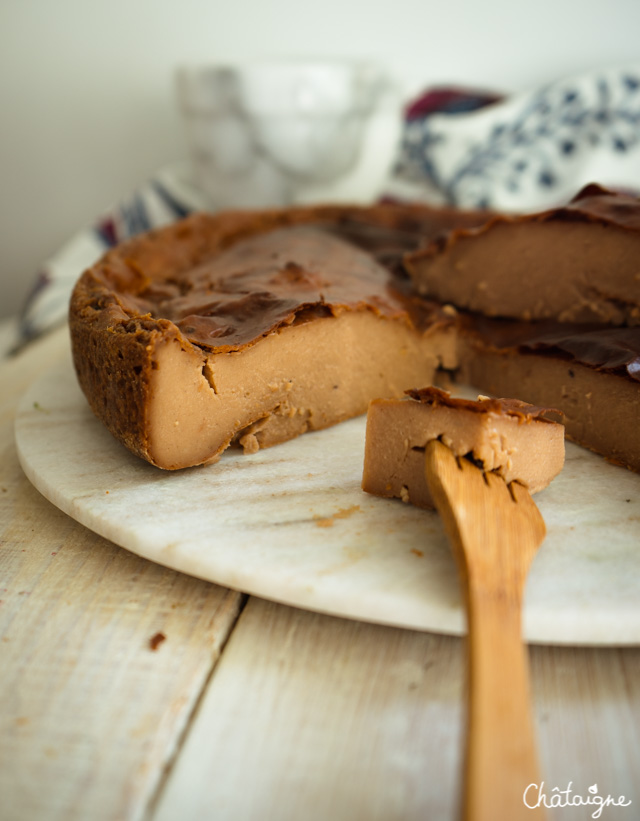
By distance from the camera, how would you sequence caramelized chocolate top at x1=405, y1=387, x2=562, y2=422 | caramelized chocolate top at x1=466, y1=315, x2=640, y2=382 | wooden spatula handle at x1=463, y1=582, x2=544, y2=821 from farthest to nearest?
caramelized chocolate top at x1=466, y1=315, x2=640, y2=382 < caramelized chocolate top at x1=405, y1=387, x2=562, y2=422 < wooden spatula handle at x1=463, y1=582, x2=544, y2=821

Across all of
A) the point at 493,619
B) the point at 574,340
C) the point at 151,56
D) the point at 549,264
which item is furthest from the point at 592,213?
the point at 151,56

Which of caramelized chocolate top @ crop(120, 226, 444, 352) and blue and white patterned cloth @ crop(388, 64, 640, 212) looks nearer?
caramelized chocolate top @ crop(120, 226, 444, 352)

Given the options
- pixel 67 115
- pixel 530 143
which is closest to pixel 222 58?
pixel 67 115

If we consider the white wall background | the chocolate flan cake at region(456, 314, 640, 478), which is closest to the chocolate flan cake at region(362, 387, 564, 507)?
the chocolate flan cake at region(456, 314, 640, 478)

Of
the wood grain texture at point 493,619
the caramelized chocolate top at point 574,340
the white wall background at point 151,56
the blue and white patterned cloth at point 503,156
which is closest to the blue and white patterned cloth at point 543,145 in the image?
the blue and white patterned cloth at point 503,156

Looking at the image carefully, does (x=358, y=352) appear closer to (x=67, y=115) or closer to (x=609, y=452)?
(x=609, y=452)

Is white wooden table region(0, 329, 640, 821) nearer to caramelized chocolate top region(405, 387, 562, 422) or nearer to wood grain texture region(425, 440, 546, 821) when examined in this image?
wood grain texture region(425, 440, 546, 821)

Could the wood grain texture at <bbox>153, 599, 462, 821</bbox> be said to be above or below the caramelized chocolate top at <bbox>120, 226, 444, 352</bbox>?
below

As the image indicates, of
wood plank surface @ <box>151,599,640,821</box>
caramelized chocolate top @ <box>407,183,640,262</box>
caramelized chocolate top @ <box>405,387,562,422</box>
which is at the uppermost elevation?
caramelized chocolate top @ <box>407,183,640,262</box>

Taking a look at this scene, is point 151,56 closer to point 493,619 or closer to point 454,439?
point 454,439
